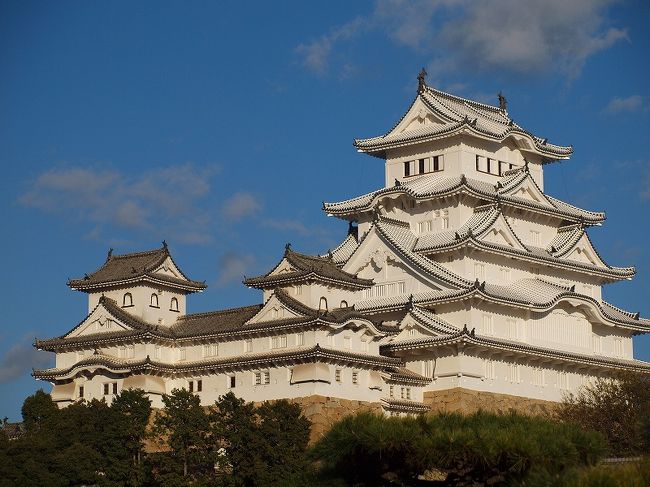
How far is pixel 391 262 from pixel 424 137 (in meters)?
8.43

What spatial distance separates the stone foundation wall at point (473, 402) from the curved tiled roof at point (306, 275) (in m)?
6.47

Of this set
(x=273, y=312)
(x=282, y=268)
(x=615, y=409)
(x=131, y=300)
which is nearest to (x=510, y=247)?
(x=615, y=409)

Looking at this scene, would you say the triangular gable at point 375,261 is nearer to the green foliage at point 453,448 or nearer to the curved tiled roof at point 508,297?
the curved tiled roof at point 508,297

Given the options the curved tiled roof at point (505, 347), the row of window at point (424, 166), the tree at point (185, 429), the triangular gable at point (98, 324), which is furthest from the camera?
the row of window at point (424, 166)

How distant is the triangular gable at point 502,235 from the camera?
264 feet

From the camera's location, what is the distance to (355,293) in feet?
253

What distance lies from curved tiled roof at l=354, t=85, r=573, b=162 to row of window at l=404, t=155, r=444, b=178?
1.32 meters

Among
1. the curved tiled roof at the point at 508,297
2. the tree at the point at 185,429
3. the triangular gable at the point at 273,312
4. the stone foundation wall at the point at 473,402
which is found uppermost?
the curved tiled roof at the point at 508,297

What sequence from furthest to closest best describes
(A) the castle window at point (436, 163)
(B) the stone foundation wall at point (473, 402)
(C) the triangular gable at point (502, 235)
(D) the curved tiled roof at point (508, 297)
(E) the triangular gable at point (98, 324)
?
(A) the castle window at point (436, 163) → (C) the triangular gable at point (502, 235) → (E) the triangular gable at point (98, 324) → (D) the curved tiled roof at point (508, 297) → (B) the stone foundation wall at point (473, 402)

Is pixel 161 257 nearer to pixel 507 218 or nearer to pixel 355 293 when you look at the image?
pixel 355 293

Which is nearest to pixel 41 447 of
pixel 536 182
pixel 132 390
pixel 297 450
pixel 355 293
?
pixel 132 390

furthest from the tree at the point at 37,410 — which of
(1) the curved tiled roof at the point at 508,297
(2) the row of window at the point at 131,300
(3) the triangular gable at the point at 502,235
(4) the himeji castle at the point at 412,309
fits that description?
(3) the triangular gable at the point at 502,235

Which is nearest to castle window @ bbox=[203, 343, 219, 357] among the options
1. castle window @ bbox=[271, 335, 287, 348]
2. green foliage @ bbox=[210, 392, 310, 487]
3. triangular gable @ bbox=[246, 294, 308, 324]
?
triangular gable @ bbox=[246, 294, 308, 324]

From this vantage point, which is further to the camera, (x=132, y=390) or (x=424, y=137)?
(x=424, y=137)
